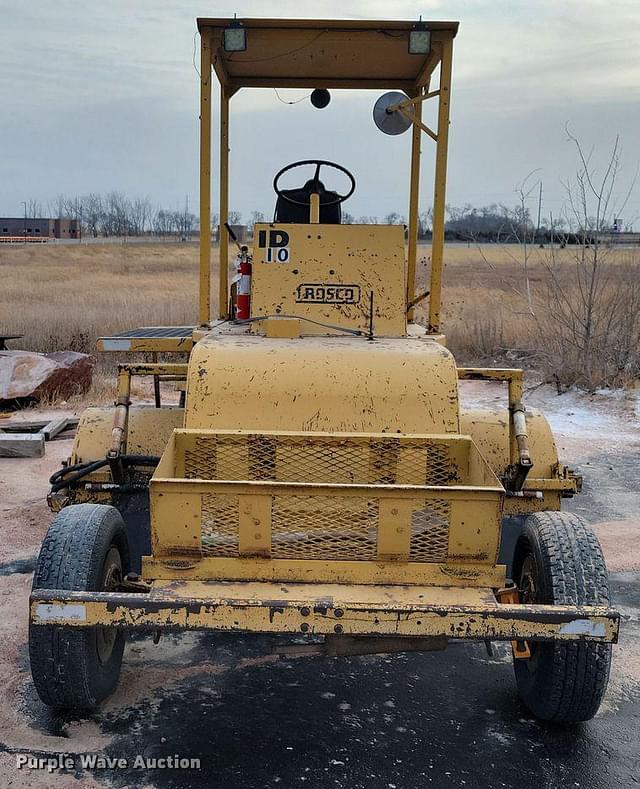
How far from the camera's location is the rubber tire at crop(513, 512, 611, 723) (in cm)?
327

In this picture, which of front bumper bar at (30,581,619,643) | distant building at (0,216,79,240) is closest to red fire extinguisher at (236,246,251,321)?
front bumper bar at (30,581,619,643)

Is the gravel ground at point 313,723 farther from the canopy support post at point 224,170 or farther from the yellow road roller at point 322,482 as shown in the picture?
the canopy support post at point 224,170

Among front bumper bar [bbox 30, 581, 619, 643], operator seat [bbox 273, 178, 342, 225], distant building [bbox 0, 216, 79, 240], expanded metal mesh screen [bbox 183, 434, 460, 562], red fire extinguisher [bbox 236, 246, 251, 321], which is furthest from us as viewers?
distant building [bbox 0, 216, 79, 240]

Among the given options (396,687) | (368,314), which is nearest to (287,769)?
(396,687)

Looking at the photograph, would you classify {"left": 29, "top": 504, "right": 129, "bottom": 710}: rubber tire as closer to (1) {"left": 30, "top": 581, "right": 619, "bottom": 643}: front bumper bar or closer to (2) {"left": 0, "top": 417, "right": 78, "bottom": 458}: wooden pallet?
(1) {"left": 30, "top": 581, "right": 619, "bottom": 643}: front bumper bar

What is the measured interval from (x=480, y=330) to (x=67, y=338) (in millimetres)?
7031

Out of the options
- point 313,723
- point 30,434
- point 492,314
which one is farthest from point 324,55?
point 492,314

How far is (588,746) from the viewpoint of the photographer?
3.48m

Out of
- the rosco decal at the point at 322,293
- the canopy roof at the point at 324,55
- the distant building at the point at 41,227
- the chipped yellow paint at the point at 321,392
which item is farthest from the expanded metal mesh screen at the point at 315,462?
the distant building at the point at 41,227

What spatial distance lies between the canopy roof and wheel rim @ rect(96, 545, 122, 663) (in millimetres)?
3086

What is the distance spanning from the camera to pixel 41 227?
8769cm

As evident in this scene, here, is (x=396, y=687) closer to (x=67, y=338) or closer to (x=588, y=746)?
(x=588, y=746)

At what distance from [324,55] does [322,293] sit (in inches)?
66.7

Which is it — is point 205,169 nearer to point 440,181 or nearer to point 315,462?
point 440,181
